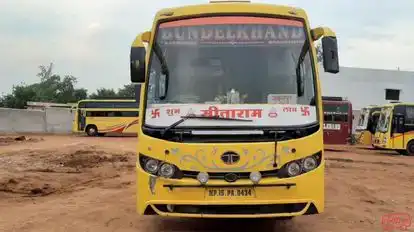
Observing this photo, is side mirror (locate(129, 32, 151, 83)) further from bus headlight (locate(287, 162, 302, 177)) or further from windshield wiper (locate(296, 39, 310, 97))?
bus headlight (locate(287, 162, 302, 177))

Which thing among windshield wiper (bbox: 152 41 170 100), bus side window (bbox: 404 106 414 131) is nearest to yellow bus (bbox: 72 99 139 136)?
bus side window (bbox: 404 106 414 131)

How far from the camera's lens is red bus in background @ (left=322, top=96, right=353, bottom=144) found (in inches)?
1200

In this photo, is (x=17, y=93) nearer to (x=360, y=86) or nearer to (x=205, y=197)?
(x=360, y=86)

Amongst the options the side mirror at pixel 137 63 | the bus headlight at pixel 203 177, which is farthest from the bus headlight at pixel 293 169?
the side mirror at pixel 137 63

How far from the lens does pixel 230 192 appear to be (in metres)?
5.86

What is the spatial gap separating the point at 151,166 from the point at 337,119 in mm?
25860

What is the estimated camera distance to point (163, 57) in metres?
6.68

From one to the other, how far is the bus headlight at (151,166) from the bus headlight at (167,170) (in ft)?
0.26

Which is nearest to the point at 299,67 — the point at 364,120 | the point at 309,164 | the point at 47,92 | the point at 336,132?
the point at 309,164

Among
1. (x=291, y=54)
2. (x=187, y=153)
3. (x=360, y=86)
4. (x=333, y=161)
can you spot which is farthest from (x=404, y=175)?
(x=360, y=86)

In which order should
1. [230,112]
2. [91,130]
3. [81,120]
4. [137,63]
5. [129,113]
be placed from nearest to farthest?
[230,112] < [137,63] < [129,113] < [81,120] < [91,130]

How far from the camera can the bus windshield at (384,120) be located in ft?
85.6

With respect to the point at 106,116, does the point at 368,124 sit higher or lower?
higher

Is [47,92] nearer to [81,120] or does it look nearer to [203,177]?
[81,120]
